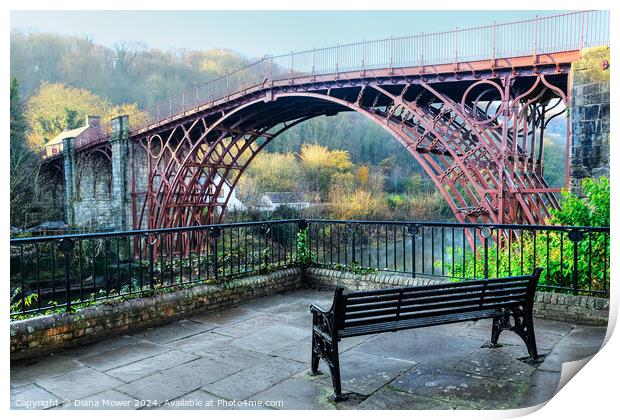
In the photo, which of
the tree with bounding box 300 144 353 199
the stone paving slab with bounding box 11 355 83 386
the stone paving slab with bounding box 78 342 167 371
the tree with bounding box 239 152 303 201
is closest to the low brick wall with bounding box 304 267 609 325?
the stone paving slab with bounding box 78 342 167 371

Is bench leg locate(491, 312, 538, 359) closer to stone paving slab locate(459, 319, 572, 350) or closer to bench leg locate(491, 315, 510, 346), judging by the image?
bench leg locate(491, 315, 510, 346)

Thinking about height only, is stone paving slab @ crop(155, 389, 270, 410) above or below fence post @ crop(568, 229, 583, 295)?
below

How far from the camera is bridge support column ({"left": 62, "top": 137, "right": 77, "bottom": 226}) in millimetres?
9055

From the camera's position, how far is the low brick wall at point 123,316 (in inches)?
143

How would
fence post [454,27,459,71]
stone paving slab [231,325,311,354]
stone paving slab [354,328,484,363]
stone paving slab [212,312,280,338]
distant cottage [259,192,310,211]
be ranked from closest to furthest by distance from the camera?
stone paving slab [354,328,484,363], stone paving slab [231,325,311,354], stone paving slab [212,312,280,338], fence post [454,27,459,71], distant cottage [259,192,310,211]

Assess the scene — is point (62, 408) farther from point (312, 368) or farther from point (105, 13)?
point (105, 13)

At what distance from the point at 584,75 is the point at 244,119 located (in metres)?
11.9

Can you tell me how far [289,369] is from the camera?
10.9 feet

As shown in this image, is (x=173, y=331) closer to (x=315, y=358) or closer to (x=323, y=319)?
(x=315, y=358)

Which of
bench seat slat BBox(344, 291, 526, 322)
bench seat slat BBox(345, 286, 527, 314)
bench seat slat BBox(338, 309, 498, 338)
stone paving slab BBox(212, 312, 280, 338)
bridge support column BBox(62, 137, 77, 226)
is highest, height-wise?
bridge support column BBox(62, 137, 77, 226)

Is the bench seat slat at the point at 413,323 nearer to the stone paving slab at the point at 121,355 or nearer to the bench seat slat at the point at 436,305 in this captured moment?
the bench seat slat at the point at 436,305

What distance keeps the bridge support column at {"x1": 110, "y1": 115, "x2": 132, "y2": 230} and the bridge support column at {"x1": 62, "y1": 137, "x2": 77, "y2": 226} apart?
6788mm

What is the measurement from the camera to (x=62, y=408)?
109 inches

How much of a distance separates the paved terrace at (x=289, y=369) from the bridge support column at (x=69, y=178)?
5.75 m
